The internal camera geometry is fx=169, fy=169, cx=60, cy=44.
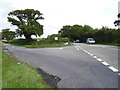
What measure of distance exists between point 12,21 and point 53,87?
50291 mm

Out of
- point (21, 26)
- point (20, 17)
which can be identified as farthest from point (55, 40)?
point (20, 17)

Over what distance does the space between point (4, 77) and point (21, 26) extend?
44.5 meters

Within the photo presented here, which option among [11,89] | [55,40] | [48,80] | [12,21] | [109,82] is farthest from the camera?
[12,21]

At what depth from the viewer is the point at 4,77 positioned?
18.0ft

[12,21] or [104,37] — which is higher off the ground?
[12,21]

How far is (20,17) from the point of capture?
52.3m

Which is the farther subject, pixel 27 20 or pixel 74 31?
pixel 74 31

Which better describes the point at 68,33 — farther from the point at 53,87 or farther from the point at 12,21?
the point at 53,87

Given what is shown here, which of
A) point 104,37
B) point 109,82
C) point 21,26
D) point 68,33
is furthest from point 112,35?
point 68,33

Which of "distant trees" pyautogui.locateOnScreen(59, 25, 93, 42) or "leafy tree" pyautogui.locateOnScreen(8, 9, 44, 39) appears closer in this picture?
"leafy tree" pyautogui.locateOnScreen(8, 9, 44, 39)

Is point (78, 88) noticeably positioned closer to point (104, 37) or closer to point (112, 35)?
point (112, 35)

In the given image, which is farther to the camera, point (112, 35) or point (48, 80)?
point (112, 35)

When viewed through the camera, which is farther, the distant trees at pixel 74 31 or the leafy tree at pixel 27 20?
the distant trees at pixel 74 31

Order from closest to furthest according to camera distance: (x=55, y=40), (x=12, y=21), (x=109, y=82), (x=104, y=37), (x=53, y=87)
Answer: (x=53, y=87), (x=109, y=82), (x=55, y=40), (x=104, y=37), (x=12, y=21)
